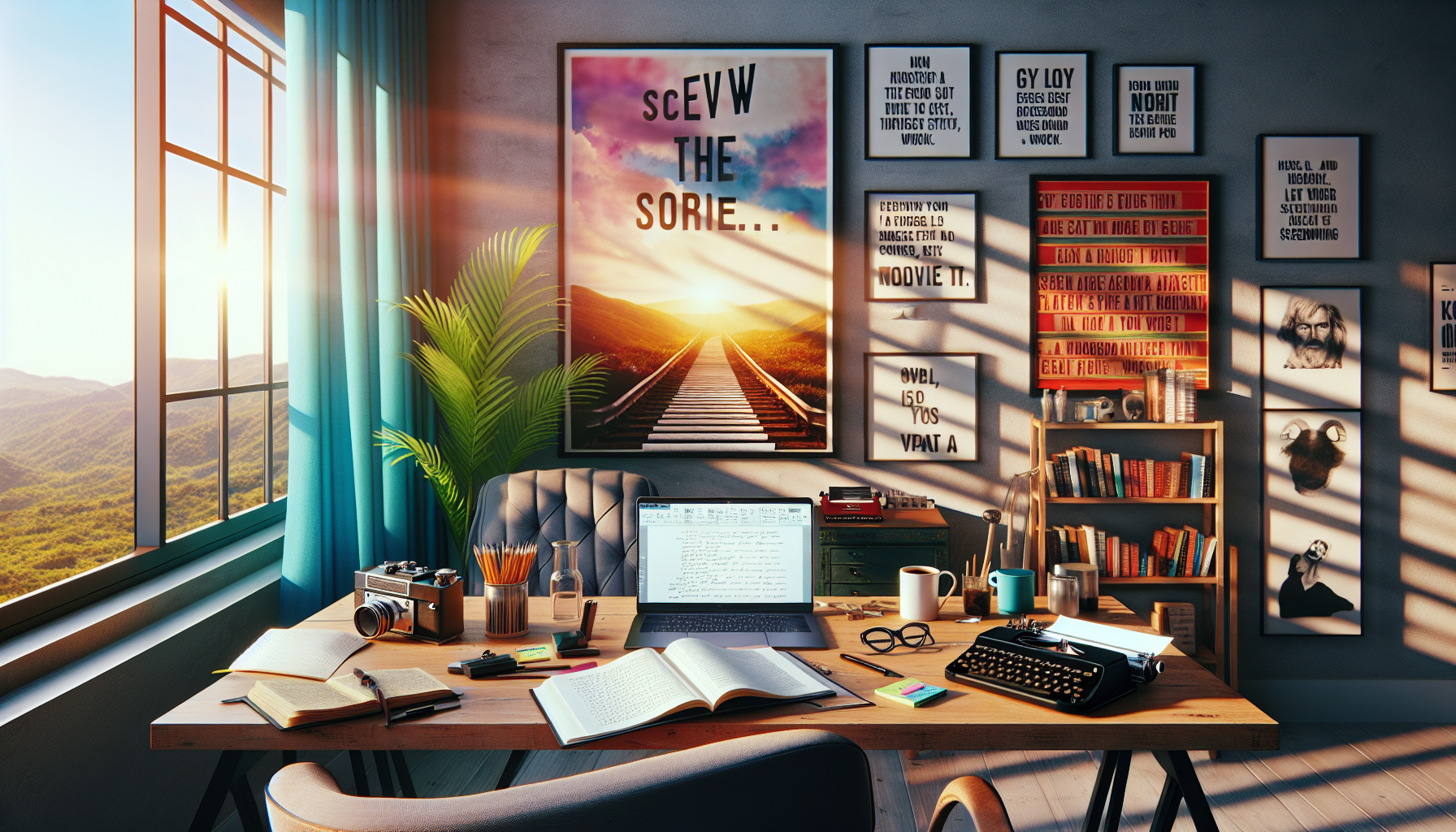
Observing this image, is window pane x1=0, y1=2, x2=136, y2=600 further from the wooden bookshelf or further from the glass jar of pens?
the wooden bookshelf

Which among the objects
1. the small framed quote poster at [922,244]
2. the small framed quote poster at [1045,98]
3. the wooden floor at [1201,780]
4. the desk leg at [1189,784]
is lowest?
the wooden floor at [1201,780]

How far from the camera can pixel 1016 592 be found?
1805 mm

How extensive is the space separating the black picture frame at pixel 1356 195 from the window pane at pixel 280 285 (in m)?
3.79

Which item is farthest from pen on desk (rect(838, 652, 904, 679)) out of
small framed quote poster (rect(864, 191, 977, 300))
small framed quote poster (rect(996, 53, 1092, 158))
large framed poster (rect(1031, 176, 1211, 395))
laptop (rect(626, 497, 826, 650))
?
small framed quote poster (rect(996, 53, 1092, 158))

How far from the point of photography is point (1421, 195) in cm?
342

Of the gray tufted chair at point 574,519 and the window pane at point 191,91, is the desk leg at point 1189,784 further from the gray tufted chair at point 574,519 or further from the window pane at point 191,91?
the window pane at point 191,91

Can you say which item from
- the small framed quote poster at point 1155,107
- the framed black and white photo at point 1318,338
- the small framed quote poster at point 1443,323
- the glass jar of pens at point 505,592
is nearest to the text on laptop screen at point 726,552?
the glass jar of pens at point 505,592

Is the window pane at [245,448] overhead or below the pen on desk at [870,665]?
overhead

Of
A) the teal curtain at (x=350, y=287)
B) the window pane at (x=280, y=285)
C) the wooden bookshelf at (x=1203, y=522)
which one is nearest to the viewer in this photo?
the teal curtain at (x=350, y=287)

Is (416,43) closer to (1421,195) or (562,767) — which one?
(562,767)

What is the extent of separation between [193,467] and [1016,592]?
2515 mm

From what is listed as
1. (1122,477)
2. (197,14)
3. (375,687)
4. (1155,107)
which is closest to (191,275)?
(197,14)

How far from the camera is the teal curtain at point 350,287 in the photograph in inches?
93.4

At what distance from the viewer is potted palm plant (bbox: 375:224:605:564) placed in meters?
2.88
